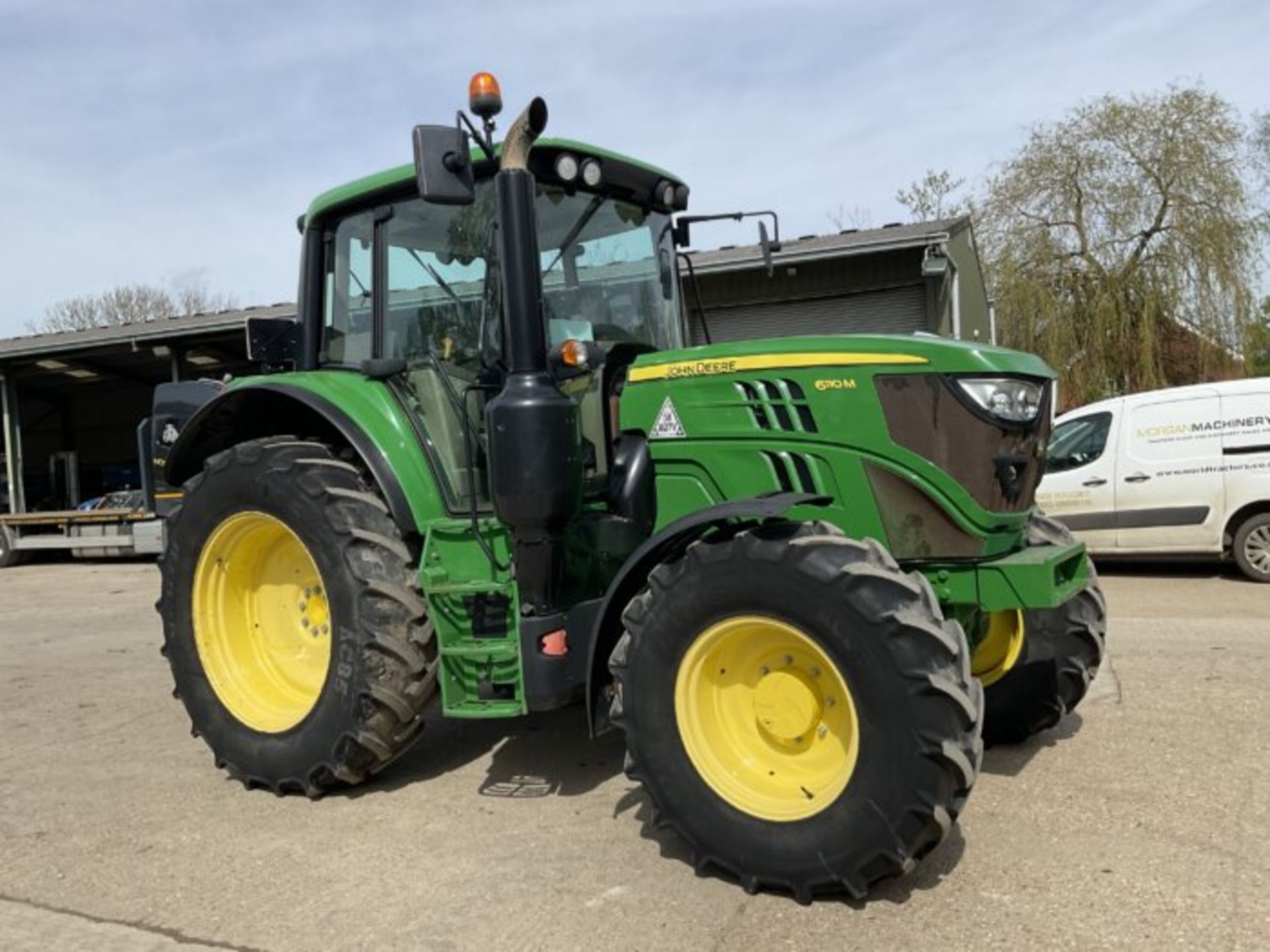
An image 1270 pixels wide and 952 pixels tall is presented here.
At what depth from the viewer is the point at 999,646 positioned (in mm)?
4199

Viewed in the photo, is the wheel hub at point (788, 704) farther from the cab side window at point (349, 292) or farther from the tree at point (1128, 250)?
the tree at point (1128, 250)

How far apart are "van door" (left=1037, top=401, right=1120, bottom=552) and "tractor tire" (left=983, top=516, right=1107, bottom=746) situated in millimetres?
5542

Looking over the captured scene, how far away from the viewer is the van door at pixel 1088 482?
31.7 feet

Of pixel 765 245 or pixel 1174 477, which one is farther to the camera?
pixel 1174 477

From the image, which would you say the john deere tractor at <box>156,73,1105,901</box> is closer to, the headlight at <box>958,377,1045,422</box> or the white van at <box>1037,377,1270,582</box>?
the headlight at <box>958,377,1045,422</box>

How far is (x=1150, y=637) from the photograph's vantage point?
266 inches

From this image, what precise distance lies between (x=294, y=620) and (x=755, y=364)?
92.9 inches

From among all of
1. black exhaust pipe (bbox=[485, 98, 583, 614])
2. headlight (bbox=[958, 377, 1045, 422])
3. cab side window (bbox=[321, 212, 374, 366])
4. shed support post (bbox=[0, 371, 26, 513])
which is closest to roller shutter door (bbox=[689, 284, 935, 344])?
cab side window (bbox=[321, 212, 374, 366])

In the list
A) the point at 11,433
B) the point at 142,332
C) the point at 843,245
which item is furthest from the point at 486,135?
the point at 11,433

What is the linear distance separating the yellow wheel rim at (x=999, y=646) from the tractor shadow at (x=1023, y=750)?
0.35 metres

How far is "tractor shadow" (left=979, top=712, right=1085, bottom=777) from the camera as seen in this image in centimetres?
423

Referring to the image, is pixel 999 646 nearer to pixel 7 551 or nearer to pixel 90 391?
pixel 7 551

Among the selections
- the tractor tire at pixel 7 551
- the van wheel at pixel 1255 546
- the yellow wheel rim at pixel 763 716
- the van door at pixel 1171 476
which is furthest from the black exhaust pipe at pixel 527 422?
the tractor tire at pixel 7 551

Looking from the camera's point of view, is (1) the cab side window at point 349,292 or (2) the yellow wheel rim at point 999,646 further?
(1) the cab side window at point 349,292
